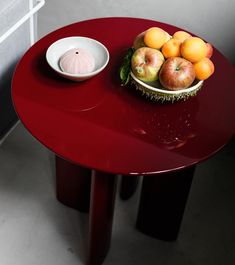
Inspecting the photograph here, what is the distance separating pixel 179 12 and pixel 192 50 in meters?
0.57

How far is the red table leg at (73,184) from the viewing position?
146 cm

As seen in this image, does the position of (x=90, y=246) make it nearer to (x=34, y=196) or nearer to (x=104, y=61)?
(x=34, y=196)

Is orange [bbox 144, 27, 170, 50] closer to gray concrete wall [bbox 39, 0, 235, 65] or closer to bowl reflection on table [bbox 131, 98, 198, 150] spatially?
bowl reflection on table [bbox 131, 98, 198, 150]

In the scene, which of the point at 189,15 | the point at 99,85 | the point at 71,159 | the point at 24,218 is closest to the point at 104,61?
the point at 99,85

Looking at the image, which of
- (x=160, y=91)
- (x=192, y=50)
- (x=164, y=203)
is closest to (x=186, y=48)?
(x=192, y=50)

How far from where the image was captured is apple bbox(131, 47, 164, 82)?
46.4 inches

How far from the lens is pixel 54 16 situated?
1.87 m

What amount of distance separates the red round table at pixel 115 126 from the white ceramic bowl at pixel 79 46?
3 centimetres

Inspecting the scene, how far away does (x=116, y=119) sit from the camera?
3.89ft

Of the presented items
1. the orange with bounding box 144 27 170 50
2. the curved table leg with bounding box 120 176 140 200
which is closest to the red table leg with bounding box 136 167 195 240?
the curved table leg with bounding box 120 176 140 200

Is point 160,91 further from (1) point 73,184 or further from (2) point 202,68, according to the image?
(1) point 73,184

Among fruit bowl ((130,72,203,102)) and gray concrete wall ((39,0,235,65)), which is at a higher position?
fruit bowl ((130,72,203,102))

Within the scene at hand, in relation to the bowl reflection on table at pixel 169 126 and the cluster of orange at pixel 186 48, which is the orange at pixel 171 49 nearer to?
the cluster of orange at pixel 186 48

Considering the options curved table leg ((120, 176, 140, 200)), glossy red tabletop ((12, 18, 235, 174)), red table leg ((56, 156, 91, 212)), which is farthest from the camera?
curved table leg ((120, 176, 140, 200))
